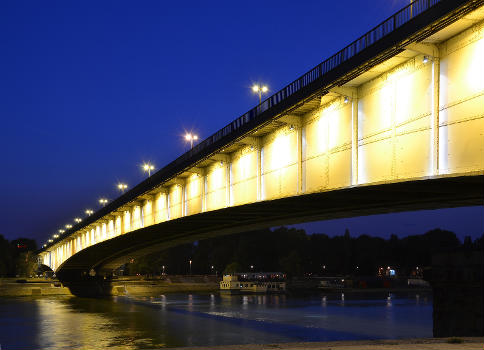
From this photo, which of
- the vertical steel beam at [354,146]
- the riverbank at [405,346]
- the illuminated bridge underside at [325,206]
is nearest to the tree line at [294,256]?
the illuminated bridge underside at [325,206]

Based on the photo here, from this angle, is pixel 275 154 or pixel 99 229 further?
pixel 99 229

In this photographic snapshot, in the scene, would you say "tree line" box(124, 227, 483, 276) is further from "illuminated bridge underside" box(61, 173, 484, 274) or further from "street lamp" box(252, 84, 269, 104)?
"street lamp" box(252, 84, 269, 104)

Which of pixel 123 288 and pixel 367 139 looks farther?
pixel 123 288

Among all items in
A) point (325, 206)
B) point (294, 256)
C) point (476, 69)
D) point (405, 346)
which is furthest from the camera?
point (294, 256)

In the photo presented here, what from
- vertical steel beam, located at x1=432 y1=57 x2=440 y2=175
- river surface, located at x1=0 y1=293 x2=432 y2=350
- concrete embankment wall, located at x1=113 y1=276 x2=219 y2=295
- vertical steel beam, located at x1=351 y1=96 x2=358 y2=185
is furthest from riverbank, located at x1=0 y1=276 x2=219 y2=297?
vertical steel beam, located at x1=432 y1=57 x2=440 y2=175

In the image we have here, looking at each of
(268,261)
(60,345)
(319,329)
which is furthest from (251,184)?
(268,261)

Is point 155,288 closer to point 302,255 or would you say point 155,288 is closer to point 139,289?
point 139,289

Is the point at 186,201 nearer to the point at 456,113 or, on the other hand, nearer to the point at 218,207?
the point at 218,207

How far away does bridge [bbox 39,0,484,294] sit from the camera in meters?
17.1

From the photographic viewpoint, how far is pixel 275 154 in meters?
29.0

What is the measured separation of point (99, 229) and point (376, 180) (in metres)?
58.2

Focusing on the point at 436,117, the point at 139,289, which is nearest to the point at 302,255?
the point at 139,289

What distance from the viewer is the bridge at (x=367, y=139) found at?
17109 millimetres

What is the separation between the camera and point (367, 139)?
845 inches
